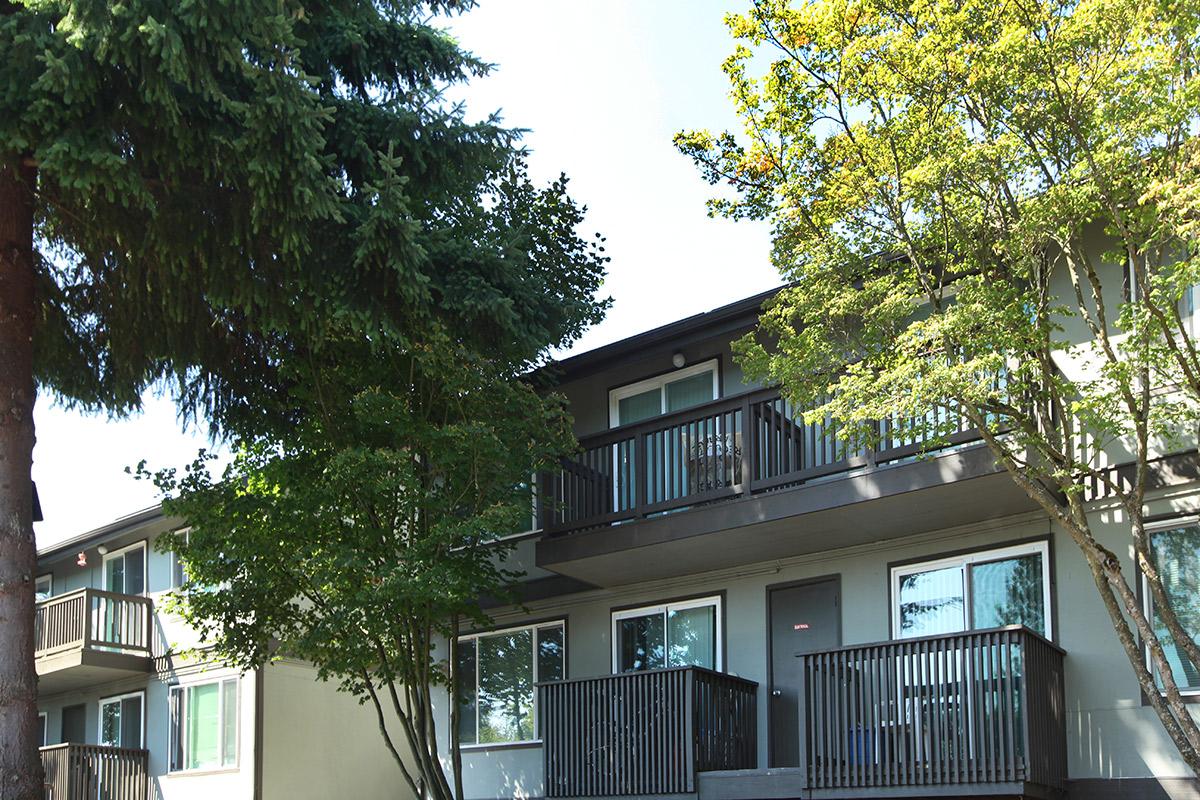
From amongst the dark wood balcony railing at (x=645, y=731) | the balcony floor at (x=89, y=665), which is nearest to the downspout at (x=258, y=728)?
the balcony floor at (x=89, y=665)

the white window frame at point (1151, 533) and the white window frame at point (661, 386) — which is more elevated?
the white window frame at point (661, 386)

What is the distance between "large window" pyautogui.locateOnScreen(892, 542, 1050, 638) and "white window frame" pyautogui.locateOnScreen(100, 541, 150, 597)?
19.0 metres

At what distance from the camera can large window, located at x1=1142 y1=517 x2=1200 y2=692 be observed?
40.9 ft

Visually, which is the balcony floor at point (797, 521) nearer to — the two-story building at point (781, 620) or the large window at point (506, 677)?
the two-story building at point (781, 620)

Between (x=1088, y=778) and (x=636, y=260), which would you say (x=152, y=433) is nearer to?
(x=636, y=260)

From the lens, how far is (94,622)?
87.5 ft

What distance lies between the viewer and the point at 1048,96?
1121 cm

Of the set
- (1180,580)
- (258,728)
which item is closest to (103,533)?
(258,728)

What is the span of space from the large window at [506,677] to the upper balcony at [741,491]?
156 cm

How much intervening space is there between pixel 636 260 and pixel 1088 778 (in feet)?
31.9

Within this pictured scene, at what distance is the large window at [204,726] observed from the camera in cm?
2459

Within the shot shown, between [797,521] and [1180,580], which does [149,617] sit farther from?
[1180,580]

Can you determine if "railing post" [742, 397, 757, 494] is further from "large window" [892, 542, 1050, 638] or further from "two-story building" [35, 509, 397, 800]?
"two-story building" [35, 509, 397, 800]

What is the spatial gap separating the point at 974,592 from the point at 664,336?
542cm
